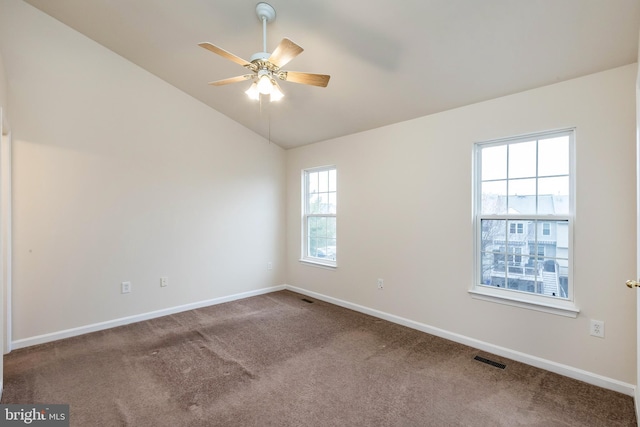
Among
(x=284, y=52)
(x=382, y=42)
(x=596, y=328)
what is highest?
(x=382, y=42)

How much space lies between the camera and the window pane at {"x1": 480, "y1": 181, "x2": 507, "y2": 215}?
2795 mm

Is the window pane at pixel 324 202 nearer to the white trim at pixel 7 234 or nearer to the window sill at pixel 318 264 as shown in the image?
the window sill at pixel 318 264

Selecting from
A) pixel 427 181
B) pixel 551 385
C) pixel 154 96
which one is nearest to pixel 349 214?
pixel 427 181

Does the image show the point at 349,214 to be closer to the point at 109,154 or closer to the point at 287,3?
the point at 287,3

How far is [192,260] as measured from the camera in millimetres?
3988

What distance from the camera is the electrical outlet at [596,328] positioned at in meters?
2.23

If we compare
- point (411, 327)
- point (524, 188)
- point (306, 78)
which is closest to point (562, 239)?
point (524, 188)

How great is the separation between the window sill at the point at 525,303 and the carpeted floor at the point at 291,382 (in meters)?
0.49

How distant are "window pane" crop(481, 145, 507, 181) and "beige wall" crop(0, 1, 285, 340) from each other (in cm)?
318

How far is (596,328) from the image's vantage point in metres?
2.25

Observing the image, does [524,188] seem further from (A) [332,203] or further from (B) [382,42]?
(A) [332,203]

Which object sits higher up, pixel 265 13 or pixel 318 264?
pixel 265 13

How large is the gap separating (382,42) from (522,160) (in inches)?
64.0

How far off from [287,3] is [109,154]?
2.55 metres
